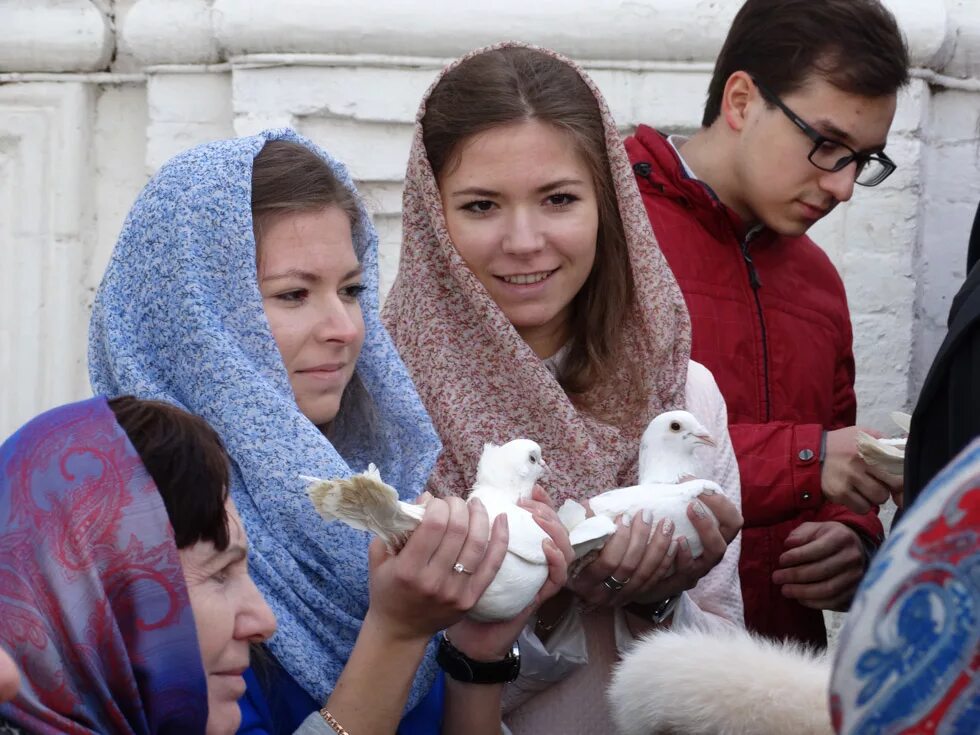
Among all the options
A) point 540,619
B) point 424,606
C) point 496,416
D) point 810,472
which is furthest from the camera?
point 810,472

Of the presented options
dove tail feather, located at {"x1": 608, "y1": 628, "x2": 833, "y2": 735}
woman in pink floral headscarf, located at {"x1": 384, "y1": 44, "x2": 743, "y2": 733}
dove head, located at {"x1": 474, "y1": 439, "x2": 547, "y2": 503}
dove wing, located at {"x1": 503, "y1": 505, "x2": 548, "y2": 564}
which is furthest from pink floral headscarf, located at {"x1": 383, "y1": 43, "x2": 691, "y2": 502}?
dove tail feather, located at {"x1": 608, "y1": 628, "x2": 833, "y2": 735}

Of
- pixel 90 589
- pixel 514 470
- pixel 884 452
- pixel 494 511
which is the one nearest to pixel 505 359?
pixel 514 470

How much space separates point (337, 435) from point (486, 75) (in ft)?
2.56

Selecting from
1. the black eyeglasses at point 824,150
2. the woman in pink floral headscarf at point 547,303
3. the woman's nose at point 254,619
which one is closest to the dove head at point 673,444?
the woman in pink floral headscarf at point 547,303

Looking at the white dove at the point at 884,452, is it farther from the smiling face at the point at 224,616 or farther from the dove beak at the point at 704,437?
the smiling face at the point at 224,616

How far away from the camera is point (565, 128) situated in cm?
284

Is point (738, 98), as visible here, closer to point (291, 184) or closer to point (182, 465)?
point (291, 184)

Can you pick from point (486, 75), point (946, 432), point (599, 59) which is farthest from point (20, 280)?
point (946, 432)

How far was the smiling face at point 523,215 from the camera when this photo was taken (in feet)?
9.12

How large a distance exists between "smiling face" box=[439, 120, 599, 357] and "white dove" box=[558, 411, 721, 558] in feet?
1.31

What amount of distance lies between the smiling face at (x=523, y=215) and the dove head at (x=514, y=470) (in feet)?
1.83

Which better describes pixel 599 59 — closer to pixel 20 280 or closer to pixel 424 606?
pixel 20 280

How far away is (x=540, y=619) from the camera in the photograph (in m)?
2.55

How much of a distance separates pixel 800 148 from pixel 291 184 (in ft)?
4.97
